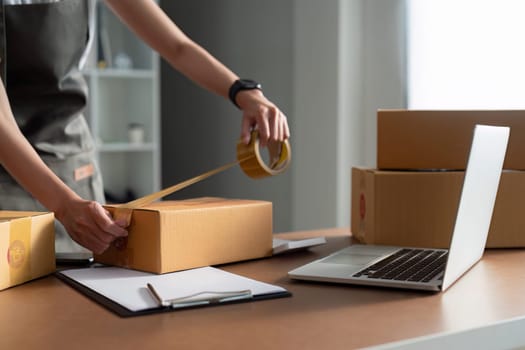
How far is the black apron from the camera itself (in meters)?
1.48

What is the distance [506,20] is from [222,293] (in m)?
1.54

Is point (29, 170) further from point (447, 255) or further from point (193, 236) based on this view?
point (447, 255)

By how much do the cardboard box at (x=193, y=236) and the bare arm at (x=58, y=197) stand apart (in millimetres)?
37

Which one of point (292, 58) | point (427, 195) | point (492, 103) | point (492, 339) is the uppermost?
point (292, 58)

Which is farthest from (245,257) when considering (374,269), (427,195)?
(427,195)

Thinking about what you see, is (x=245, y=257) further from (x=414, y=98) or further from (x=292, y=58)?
(x=292, y=58)

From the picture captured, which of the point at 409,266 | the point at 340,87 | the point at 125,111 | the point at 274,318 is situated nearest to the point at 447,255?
the point at 409,266

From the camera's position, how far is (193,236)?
108 cm

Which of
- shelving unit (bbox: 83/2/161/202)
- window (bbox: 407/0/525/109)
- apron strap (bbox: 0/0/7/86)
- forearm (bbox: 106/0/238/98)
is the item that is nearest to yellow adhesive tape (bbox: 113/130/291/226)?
forearm (bbox: 106/0/238/98)

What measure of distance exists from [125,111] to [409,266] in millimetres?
2556

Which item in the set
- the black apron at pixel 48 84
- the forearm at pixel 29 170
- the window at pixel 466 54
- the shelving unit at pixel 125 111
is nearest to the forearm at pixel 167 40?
the black apron at pixel 48 84

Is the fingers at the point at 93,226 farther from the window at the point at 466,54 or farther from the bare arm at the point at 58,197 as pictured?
the window at the point at 466,54

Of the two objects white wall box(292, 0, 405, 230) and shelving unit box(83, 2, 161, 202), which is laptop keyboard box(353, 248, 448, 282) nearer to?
white wall box(292, 0, 405, 230)

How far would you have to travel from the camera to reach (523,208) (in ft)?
4.37
